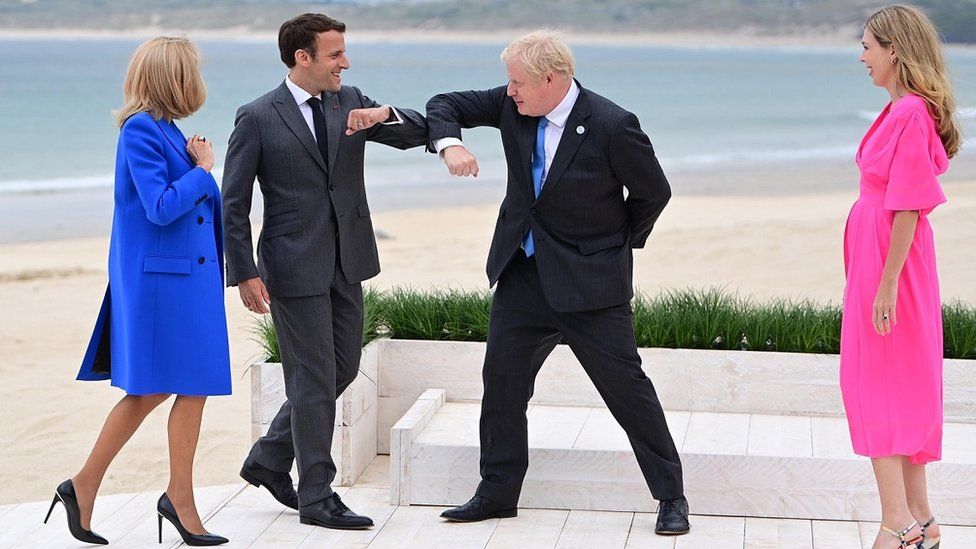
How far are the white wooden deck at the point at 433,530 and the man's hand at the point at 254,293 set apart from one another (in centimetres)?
77

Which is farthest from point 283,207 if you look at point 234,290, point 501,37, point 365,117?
point 501,37

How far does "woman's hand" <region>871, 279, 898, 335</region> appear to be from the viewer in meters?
3.72

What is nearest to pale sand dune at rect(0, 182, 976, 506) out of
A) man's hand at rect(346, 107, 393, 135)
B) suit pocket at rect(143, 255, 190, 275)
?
suit pocket at rect(143, 255, 190, 275)

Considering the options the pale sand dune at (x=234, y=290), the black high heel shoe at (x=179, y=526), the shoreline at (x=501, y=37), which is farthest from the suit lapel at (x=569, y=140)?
the shoreline at (x=501, y=37)

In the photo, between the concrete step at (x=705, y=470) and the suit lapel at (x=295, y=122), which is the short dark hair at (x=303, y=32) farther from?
the concrete step at (x=705, y=470)

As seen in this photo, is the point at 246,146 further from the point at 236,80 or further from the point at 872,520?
the point at 236,80

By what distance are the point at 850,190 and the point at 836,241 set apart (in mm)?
5898

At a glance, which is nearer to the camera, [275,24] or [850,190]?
[850,190]

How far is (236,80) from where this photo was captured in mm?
51781

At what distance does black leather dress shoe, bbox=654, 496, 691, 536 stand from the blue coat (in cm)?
146

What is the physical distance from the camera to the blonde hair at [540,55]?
13.4 ft

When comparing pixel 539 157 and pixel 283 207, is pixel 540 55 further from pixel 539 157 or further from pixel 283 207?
pixel 283 207

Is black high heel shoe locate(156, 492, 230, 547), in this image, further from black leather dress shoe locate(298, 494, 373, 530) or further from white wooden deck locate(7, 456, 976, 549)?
black leather dress shoe locate(298, 494, 373, 530)

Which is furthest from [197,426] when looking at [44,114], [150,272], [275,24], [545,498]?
[275,24]
